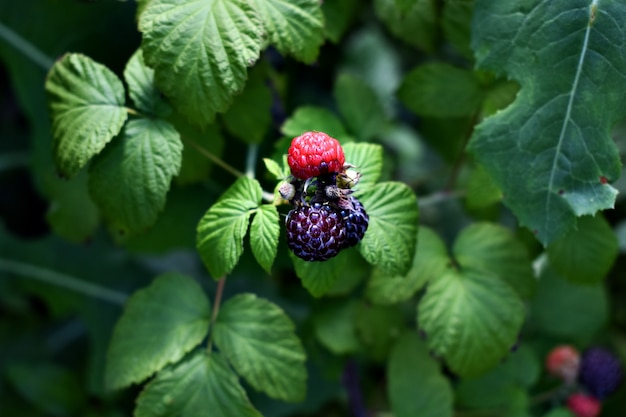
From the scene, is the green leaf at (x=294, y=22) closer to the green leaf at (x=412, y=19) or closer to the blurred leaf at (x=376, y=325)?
the green leaf at (x=412, y=19)

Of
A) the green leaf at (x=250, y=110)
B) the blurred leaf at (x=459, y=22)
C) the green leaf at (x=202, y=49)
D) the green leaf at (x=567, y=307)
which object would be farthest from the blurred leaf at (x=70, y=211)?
the green leaf at (x=567, y=307)

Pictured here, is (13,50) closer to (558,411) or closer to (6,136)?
(6,136)

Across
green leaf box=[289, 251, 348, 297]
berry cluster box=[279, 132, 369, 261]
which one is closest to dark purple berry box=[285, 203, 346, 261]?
berry cluster box=[279, 132, 369, 261]

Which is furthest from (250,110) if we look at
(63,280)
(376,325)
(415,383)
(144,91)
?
(63,280)

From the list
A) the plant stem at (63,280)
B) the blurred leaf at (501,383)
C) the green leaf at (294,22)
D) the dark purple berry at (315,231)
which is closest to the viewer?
the dark purple berry at (315,231)

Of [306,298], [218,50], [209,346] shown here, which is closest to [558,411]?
[306,298]
